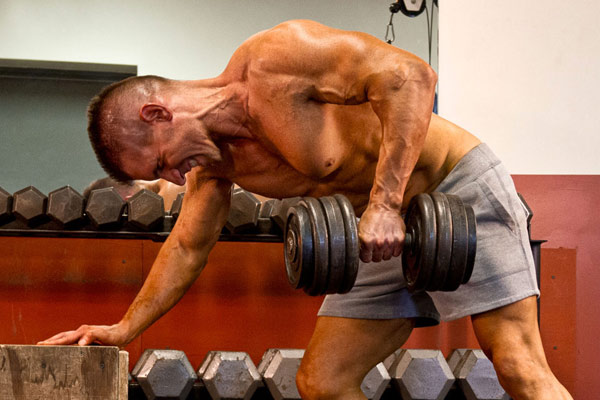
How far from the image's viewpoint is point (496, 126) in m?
3.07

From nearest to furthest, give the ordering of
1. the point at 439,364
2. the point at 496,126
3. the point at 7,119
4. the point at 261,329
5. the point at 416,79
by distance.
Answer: the point at 416,79
the point at 439,364
the point at 261,329
the point at 496,126
the point at 7,119

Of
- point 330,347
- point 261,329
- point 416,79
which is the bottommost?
point 261,329

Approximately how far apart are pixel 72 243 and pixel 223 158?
111 centimetres

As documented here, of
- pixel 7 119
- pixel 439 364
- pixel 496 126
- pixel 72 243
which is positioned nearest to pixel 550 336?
pixel 439 364

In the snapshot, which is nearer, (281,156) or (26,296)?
(281,156)

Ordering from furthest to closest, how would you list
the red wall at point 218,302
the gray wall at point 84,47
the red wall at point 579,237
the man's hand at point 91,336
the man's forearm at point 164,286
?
1. the gray wall at point 84,47
2. the red wall at point 579,237
3. the red wall at point 218,302
4. the man's forearm at point 164,286
5. the man's hand at point 91,336

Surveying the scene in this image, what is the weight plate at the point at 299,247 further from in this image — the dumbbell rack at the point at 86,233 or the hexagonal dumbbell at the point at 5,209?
the hexagonal dumbbell at the point at 5,209

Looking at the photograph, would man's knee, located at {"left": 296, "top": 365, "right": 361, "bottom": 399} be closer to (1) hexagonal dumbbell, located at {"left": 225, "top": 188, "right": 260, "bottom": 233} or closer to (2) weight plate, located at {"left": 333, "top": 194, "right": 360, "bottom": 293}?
(2) weight plate, located at {"left": 333, "top": 194, "right": 360, "bottom": 293}

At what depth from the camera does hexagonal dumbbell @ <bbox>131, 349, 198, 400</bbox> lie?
2.25 metres

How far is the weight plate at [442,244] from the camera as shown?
1368 mm

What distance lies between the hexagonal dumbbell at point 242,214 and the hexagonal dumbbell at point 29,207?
610 millimetres

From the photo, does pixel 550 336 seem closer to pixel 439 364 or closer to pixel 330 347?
pixel 439 364

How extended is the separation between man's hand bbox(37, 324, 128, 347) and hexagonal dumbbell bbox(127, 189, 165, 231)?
2.07 ft

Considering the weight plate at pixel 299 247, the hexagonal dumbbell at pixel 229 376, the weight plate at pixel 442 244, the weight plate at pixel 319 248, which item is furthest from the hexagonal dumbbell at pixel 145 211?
the weight plate at pixel 442 244
